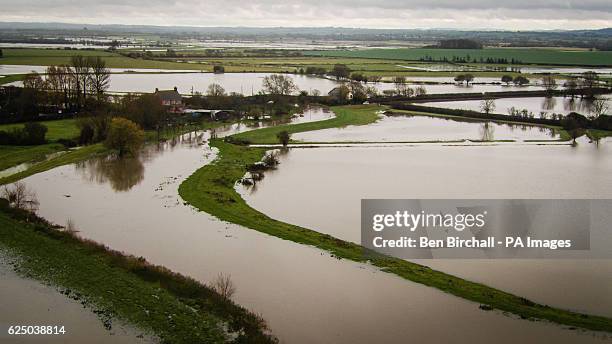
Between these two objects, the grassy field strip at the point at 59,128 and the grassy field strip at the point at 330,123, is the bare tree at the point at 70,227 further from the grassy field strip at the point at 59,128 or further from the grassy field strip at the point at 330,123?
the grassy field strip at the point at 330,123

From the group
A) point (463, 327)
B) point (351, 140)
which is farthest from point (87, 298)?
point (351, 140)

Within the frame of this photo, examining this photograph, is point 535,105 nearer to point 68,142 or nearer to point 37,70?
point 68,142

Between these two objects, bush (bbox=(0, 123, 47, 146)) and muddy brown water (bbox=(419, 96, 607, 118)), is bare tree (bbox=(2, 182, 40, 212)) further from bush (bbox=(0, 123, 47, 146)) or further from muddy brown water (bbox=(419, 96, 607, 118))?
muddy brown water (bbox=(419, 96, 607, 118))

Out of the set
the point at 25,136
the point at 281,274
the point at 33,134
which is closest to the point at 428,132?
the point at 33,134

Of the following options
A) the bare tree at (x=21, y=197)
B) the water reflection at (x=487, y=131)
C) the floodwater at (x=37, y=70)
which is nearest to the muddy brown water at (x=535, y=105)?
the water reflection at (x=487, y=131)

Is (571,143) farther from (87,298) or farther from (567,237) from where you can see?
(87,298)
